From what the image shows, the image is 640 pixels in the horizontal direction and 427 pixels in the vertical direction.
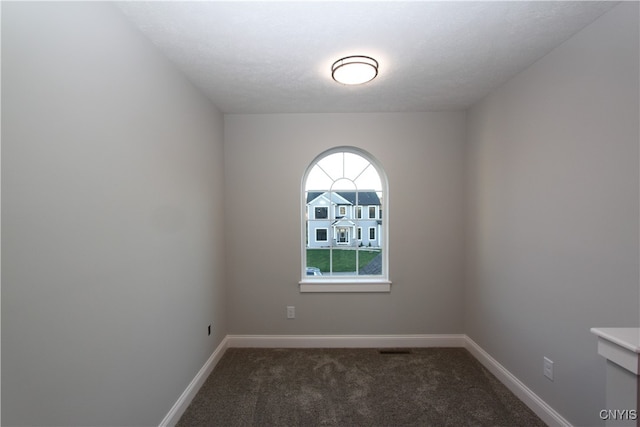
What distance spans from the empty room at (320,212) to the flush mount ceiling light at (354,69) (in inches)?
0.6

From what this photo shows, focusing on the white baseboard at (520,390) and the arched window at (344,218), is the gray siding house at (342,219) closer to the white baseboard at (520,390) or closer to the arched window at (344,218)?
the arched window at (344,218)

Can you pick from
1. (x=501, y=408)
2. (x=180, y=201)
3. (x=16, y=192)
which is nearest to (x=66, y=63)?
(x=16, y=192)

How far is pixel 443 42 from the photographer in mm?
1741

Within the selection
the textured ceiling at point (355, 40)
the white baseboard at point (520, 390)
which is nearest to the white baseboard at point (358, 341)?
the white baseboard at point (520, 390)

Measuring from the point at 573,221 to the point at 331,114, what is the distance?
2178mm

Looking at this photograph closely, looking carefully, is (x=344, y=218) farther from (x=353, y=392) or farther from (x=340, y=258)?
(x=353, y=392)

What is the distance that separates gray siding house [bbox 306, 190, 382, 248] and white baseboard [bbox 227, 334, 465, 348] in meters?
0.97

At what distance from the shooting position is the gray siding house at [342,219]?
3.14m

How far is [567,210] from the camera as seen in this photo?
1717mm

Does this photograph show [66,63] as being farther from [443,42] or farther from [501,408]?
[501,408]

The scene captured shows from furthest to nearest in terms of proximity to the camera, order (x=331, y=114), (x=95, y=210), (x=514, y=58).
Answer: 1. (x=331, y=114)
2. (x=514, y=58)
3. (x=95, y=210)

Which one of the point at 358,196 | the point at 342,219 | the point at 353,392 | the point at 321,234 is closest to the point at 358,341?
the point at 353,392

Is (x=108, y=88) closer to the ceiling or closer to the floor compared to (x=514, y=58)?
closer to the floor

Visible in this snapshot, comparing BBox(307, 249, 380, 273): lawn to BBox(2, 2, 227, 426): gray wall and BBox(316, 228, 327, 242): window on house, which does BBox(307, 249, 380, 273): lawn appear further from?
BBox(2, 2, 227, 426): gray wall
